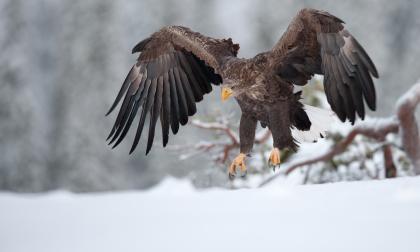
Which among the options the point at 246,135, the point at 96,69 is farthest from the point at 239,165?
the point at 96,69

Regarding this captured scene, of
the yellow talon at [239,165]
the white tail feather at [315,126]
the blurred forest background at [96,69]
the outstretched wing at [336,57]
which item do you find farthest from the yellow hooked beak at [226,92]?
the blurred forest background at [96,69]

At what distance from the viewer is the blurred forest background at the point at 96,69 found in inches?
521

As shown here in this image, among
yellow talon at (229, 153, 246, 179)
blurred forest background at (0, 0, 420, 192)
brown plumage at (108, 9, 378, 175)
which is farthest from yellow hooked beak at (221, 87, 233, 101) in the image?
blurred forest background at (0, 0, 420, 192)

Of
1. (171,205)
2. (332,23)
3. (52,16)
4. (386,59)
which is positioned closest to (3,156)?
(52,16)

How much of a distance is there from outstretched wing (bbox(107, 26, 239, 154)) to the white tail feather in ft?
1.67

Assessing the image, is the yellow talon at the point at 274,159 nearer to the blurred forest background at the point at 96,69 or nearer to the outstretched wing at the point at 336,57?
the outstretched wing at the point at 336,57

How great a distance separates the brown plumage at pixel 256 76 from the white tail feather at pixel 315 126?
41 mm

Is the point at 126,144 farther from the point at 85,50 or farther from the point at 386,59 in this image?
the point at 386,59

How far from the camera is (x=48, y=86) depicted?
15.8m

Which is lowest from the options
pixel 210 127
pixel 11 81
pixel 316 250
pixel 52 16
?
pixel 316 250

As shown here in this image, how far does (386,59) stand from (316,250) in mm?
13181

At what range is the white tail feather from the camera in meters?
2.75

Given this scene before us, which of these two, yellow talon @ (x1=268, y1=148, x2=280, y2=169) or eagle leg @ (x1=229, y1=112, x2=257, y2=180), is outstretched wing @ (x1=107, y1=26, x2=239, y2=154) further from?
yellow talon @ (x1=268, y1=148, x2=280, y2=169)

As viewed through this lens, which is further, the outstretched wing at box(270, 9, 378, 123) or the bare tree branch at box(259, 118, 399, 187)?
the bare tree branch at box(259, 118, 399, 187)
